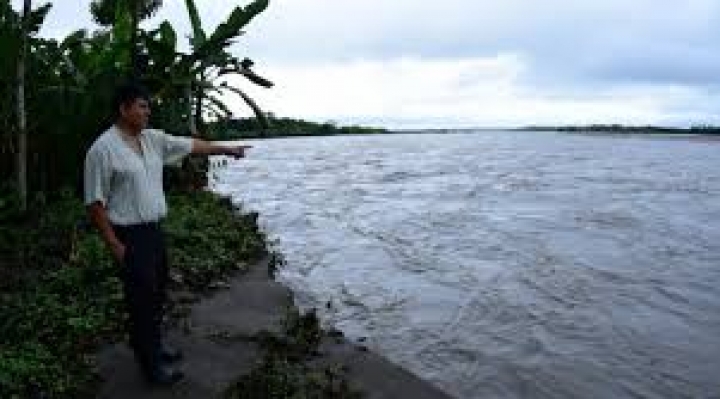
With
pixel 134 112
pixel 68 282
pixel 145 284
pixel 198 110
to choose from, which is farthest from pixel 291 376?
pixel 198 110

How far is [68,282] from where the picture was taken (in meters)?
7.96

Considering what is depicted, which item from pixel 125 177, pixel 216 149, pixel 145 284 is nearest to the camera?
pixel 125 177

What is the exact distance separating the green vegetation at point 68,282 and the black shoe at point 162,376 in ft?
1.48

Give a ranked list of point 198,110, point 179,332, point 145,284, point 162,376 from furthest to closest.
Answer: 1. point 198,110
2. point 179,332
3. point 162,376
4. point 145,284

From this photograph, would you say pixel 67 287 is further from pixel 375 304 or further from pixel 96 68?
pixel 96 68

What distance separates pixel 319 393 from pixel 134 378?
4.58 feet

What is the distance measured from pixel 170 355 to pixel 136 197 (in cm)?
143

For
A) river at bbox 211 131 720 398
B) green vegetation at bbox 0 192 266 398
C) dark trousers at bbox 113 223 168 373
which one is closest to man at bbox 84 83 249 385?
dark trousers at bbox 113 223 168 373

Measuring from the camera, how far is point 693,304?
10.2m

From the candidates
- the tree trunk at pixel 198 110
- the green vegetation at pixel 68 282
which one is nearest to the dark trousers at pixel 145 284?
the green vegetation at pixel 68 282

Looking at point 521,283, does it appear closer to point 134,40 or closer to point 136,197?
point 134,40

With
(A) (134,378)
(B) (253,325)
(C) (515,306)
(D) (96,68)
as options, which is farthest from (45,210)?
(C) (515,306)

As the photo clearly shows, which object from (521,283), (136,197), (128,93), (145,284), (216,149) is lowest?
(521,283)

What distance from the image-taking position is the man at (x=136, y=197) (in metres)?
5.19
